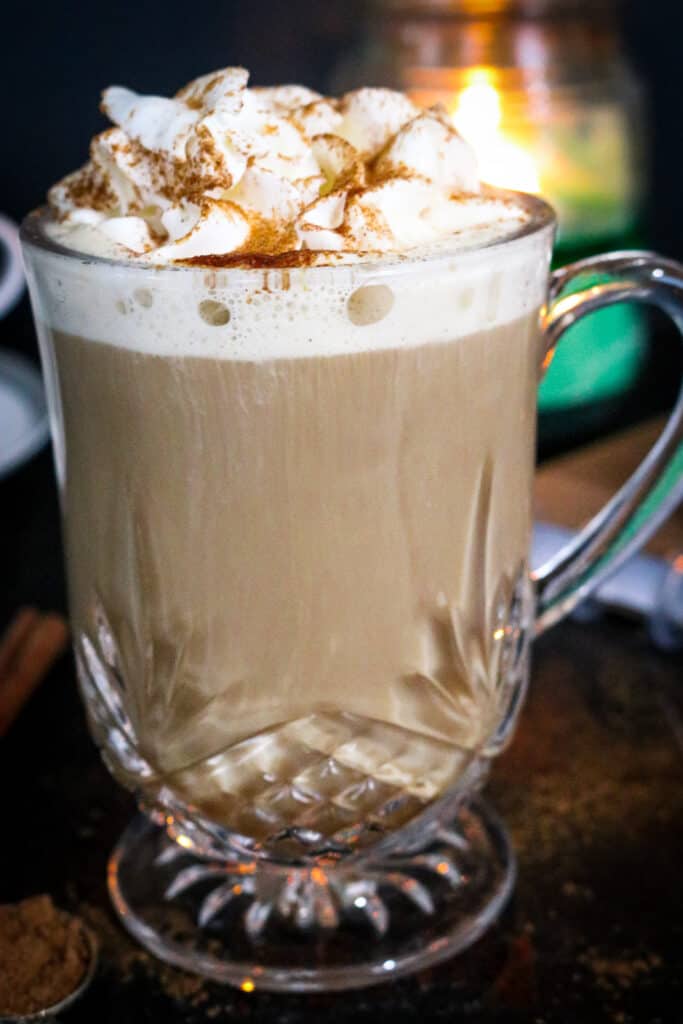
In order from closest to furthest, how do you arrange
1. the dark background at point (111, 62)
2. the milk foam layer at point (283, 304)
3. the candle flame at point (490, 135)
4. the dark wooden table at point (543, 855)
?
the milk foam layer at point (283, 304) → the dark wooden table at point (543, 855) → the candle flame at point (490, 135) → the dark background at point (111, 62)

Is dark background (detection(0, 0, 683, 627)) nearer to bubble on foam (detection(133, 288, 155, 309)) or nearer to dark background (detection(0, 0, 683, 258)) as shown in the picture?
dark background (detection(0, 0, 683, 258))

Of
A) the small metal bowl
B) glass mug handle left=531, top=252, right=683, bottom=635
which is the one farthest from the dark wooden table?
glass mug handle left=531, top=252, right=683, bottom=635

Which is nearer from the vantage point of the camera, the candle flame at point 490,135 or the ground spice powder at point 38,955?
the ground spice powder at point 38,955

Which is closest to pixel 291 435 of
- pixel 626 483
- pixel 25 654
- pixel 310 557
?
pixel 310 557

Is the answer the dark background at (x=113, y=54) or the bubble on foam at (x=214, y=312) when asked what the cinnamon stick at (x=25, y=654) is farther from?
the dark background at (x=113, y=54)

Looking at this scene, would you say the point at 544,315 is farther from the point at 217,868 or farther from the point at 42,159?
the point at 42,159

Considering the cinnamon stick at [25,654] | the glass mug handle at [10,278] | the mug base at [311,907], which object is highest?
the glass mug handle at [10,278]

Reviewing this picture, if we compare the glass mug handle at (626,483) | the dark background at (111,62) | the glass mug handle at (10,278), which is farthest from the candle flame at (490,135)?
the glass mug handle at (626,483)
